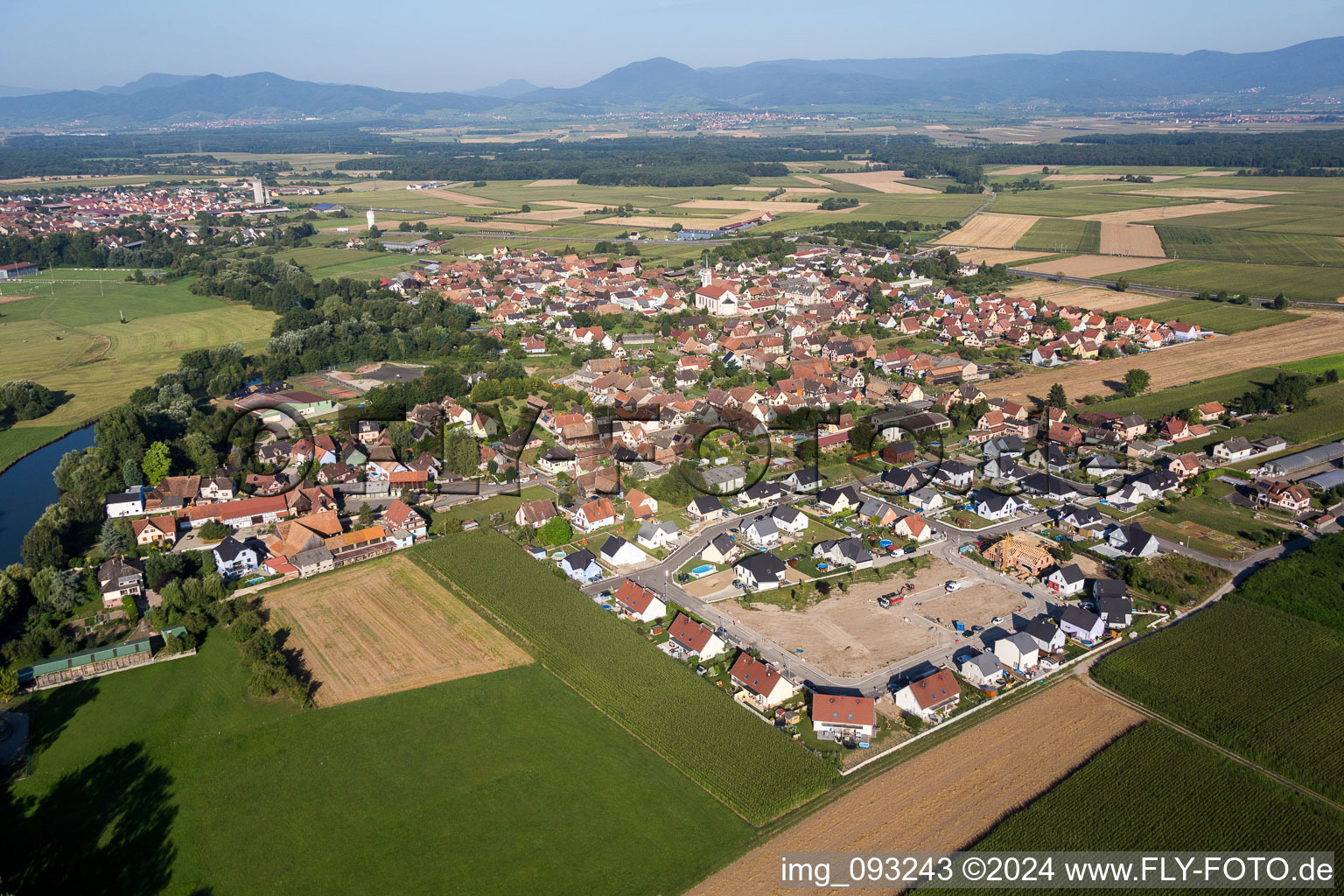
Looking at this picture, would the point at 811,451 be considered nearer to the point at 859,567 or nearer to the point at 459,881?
the point at 859,567

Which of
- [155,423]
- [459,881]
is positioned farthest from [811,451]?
[155,423]

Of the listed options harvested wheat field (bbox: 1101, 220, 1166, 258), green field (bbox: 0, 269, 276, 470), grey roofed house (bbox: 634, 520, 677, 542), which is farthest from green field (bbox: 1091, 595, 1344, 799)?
harvested wheat field (bbox: 1101, 220, 1166, 258)

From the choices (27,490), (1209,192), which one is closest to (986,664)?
(27,490)

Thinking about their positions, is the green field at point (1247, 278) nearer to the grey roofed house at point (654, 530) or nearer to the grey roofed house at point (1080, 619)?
the grey roofed house at point (1080, 619)

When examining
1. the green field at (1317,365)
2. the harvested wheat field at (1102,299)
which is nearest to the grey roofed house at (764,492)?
the green field at (1317,365)

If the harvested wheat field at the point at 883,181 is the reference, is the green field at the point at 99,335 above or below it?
below

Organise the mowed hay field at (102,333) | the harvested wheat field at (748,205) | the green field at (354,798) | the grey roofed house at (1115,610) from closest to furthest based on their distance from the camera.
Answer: the green field at (354,798) → the grey roofed house at (1115,610) → the mowed hay field at (102,333) → the harvested wheat field at (748,205)
